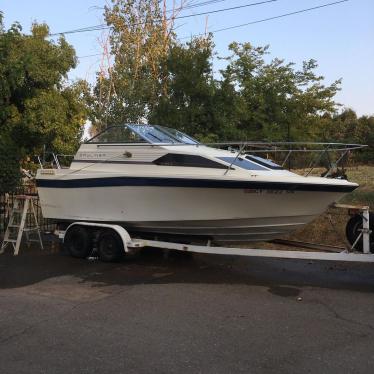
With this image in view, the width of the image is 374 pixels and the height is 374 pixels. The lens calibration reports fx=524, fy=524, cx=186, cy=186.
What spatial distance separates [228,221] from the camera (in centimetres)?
748

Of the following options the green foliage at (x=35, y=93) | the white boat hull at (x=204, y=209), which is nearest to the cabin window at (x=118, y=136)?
the white boat hull at (x=204, y=209)

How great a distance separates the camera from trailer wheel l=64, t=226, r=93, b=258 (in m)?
8.70

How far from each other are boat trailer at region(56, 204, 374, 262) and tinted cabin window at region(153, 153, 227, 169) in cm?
117

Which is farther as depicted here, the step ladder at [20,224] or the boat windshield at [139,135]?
the step ladder at [20,224]

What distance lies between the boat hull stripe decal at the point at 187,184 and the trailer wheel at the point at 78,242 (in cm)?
75

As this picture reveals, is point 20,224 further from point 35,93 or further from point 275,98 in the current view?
point 275,98

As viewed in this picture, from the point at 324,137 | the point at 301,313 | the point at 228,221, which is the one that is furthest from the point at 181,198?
the point at 324,137

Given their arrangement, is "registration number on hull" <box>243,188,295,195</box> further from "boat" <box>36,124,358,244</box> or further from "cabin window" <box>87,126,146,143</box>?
"cabin window" <box>87,126,146,143</box>

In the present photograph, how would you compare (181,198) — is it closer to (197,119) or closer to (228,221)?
(228,221)

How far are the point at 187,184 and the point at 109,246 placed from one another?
6.13 ft

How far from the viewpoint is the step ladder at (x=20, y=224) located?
9383mm

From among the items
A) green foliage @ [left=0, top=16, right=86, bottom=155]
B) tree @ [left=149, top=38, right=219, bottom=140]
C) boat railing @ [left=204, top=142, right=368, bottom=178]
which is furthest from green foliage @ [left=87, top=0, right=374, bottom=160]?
boat railing @ [left=204, top=142, right=368, bottom=178]

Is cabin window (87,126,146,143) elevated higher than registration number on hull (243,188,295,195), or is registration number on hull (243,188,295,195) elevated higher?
cabin window (87,126,146,143)

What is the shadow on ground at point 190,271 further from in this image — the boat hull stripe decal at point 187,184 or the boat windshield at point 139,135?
the boat windshield at point 139,135
